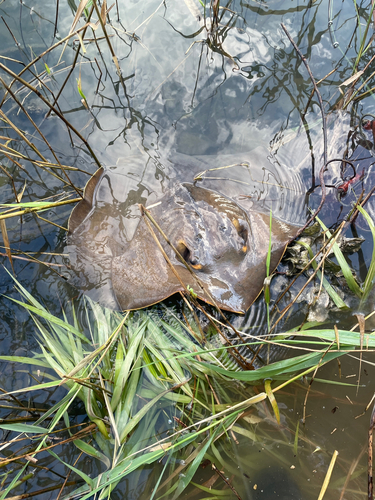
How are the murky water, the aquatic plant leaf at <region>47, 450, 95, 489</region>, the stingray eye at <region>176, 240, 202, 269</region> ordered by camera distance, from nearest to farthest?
the aquatic plant leaf at <region>47, 450, 95, 489</region> → the stingray eye at <region>176, 240, 202, 269</region> → the murky water

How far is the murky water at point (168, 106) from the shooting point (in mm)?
2721

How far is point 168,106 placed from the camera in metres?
3.26

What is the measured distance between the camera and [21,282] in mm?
2549

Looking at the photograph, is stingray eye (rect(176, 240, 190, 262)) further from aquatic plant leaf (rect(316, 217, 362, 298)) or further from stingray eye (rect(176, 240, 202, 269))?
aquatic plant leaf (rect(316, 217, 362, 298))

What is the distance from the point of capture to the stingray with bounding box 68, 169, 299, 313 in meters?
2.04

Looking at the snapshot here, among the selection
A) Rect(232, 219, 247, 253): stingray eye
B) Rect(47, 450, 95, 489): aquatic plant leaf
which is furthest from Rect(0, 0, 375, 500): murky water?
Rect(232, 219, 247, 253): stingray eye

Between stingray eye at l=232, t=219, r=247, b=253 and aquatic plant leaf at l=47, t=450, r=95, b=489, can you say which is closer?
aquatic plant leaf at l=47, t=450, r=95, b=489

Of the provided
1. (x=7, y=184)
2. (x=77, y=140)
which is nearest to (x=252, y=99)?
(x=77, y=140)

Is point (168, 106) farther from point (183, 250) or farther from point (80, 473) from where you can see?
point (80, 473)

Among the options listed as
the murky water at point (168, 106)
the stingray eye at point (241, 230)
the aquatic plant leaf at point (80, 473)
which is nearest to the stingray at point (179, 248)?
the stingray eye at point (241, 230)

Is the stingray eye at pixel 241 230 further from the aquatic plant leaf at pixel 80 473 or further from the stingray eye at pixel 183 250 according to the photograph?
the aquatic plant leaf at pixel 80 473

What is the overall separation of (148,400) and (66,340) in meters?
0.74

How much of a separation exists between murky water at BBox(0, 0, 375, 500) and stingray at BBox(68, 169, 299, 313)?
257 mm

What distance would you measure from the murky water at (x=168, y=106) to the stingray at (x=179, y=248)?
26 cm
